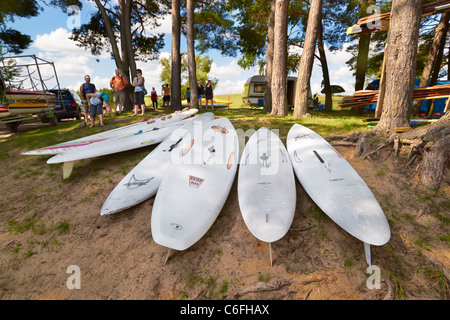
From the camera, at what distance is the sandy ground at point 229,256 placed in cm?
220

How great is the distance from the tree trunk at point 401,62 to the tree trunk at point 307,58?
239 centimetres

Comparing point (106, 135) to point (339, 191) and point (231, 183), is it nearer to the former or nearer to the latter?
point (231, 183)

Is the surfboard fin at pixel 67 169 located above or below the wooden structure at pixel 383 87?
below

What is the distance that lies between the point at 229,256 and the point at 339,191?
1669 mm

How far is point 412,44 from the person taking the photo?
12.8 feet

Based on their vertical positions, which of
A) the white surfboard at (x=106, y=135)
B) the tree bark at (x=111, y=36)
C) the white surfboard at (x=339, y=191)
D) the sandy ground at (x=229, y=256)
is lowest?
the sandy ground at (x=229, y=256)

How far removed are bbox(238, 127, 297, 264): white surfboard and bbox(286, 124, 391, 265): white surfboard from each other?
28 centimetres

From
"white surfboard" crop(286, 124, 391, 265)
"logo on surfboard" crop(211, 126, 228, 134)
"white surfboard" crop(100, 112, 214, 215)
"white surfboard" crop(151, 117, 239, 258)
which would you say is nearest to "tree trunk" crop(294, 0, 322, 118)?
"white surfboard" crop(286, 124, 391, 265)

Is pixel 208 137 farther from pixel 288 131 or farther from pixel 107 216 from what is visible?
pixel 107 216

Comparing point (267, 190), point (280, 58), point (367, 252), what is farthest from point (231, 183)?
point (280, 58)

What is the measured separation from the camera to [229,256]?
8.25 ft

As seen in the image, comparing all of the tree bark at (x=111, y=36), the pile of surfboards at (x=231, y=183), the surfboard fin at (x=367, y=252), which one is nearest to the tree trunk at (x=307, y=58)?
the pile of surfboards at (x=231, y=183)

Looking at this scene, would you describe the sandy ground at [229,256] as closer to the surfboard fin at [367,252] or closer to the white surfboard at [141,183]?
the surfboard fin at [367,252]

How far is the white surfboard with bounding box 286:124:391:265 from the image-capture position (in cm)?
233
